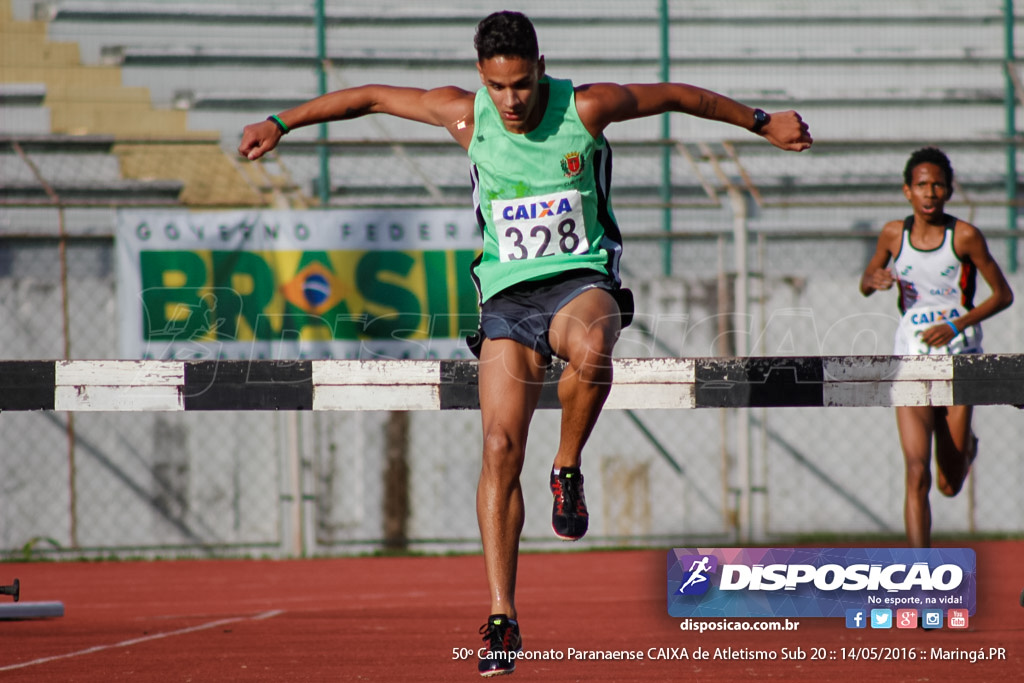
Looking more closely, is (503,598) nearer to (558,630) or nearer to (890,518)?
(558,630)

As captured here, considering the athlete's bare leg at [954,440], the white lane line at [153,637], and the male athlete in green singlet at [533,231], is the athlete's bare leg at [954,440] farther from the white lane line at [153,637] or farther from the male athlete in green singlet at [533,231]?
the white lane line at [153,637]

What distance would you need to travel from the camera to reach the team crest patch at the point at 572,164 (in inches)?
154

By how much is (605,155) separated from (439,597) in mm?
4279

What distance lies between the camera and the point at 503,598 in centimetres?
367

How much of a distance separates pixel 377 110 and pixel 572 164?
73 cm

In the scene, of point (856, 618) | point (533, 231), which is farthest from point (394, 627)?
point (533, 231)

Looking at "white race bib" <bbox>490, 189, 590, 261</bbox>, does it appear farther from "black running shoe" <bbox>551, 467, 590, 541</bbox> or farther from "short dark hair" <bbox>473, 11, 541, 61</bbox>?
"black running shoe" <bbox>551, 467, 590, 541</bbox>

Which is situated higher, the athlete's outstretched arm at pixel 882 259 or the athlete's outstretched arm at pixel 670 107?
the athlete's outstretched arm at pixel 670 107

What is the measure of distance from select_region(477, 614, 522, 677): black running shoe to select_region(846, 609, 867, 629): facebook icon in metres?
1.61

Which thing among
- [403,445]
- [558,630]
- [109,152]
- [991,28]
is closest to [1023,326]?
[991,28]

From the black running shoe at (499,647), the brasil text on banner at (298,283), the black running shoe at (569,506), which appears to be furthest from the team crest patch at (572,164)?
the brasil text on banner at (298,283)

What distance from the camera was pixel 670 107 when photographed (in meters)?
4.05

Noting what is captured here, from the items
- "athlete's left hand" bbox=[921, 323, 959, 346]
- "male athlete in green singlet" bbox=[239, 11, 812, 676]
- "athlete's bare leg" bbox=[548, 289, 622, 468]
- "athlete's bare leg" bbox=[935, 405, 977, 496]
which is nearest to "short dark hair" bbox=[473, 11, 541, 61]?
"male athlete in green singlet" bbox=[239, 11, 812, 676]

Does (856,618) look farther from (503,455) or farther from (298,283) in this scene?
(298,283)
